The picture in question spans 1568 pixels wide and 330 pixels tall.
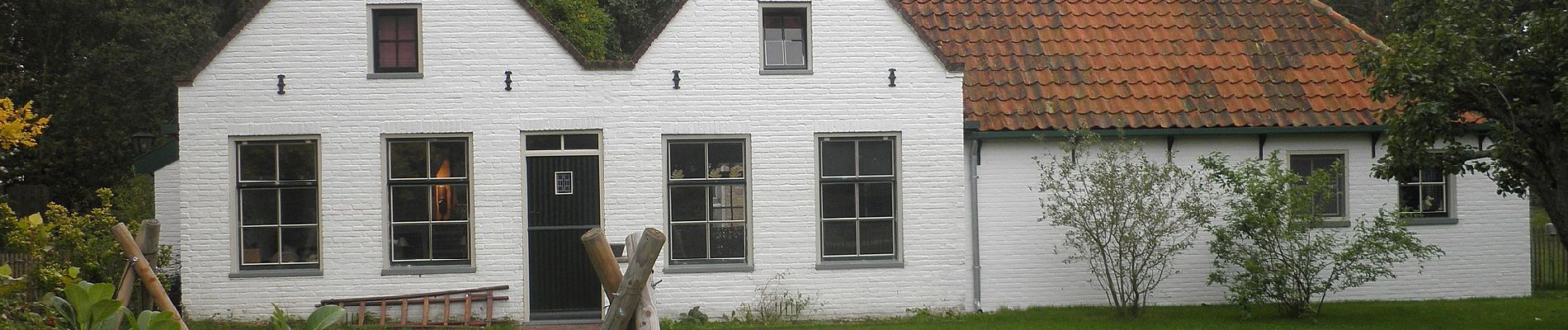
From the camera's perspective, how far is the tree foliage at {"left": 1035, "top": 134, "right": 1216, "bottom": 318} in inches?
513

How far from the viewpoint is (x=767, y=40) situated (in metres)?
13.7

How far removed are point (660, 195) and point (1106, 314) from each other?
5057 millimetres

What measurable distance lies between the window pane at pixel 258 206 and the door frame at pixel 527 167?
8.63 ft

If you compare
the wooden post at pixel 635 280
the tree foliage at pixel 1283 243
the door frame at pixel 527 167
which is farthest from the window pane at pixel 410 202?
the tree foliage at pixel 1283 243

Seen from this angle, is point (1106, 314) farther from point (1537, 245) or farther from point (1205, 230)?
point (1537, 245)

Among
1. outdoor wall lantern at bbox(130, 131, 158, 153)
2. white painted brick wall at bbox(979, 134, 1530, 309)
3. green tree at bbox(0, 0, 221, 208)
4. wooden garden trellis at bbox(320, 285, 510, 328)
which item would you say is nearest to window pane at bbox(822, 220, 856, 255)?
white painted brick wall at bbox(979, 134, 1530, 309)

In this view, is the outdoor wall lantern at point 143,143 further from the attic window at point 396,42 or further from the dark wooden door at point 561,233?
the dark wooden door at point 561,233

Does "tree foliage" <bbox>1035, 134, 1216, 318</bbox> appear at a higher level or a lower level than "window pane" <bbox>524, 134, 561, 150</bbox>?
lower

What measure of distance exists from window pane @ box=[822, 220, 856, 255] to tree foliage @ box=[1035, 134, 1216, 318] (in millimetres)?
2137

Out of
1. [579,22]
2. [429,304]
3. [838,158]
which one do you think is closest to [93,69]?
[579,22]

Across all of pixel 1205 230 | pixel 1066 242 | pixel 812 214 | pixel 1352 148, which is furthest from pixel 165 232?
pixel 1352 148

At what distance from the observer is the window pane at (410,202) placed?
13.3m

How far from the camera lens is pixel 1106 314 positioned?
13.8 m

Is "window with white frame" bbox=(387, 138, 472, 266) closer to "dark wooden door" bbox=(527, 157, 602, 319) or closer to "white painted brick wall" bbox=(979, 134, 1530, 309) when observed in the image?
"dark wooden door" bbox=(527, 157, 602, 319)
